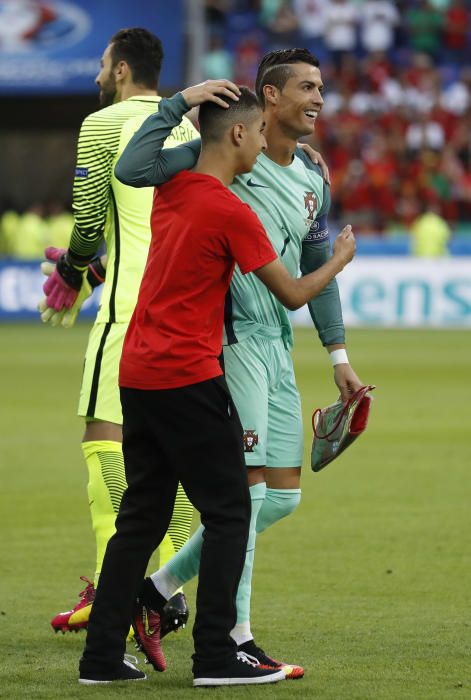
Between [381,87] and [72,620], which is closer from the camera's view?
[72,620]

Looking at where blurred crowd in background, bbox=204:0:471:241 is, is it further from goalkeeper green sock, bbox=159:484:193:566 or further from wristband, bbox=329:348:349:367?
wristband, bbox=329:348:349:367

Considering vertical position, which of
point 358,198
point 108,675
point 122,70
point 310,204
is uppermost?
point 358,198

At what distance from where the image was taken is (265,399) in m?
5.18

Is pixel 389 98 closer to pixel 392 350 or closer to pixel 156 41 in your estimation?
pixel 392 350

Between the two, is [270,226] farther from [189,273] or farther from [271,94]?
[189,273]

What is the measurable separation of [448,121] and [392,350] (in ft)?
35.7

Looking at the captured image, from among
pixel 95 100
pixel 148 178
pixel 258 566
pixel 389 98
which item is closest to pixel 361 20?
pixel 389 98

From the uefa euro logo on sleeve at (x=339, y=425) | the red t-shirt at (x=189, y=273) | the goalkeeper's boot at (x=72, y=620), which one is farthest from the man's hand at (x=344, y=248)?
the goalkeeper's boot at (x=72, y=620)

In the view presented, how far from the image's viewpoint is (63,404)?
15016 mm

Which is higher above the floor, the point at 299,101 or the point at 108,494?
the point at 299,101

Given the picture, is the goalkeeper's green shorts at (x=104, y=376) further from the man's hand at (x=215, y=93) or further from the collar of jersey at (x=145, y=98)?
the man's hand at (x=215, y=93)

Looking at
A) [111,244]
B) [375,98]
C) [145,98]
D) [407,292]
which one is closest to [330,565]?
[111,244]

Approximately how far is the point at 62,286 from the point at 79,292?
95 mm

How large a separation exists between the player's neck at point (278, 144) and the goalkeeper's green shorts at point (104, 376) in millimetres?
1045
